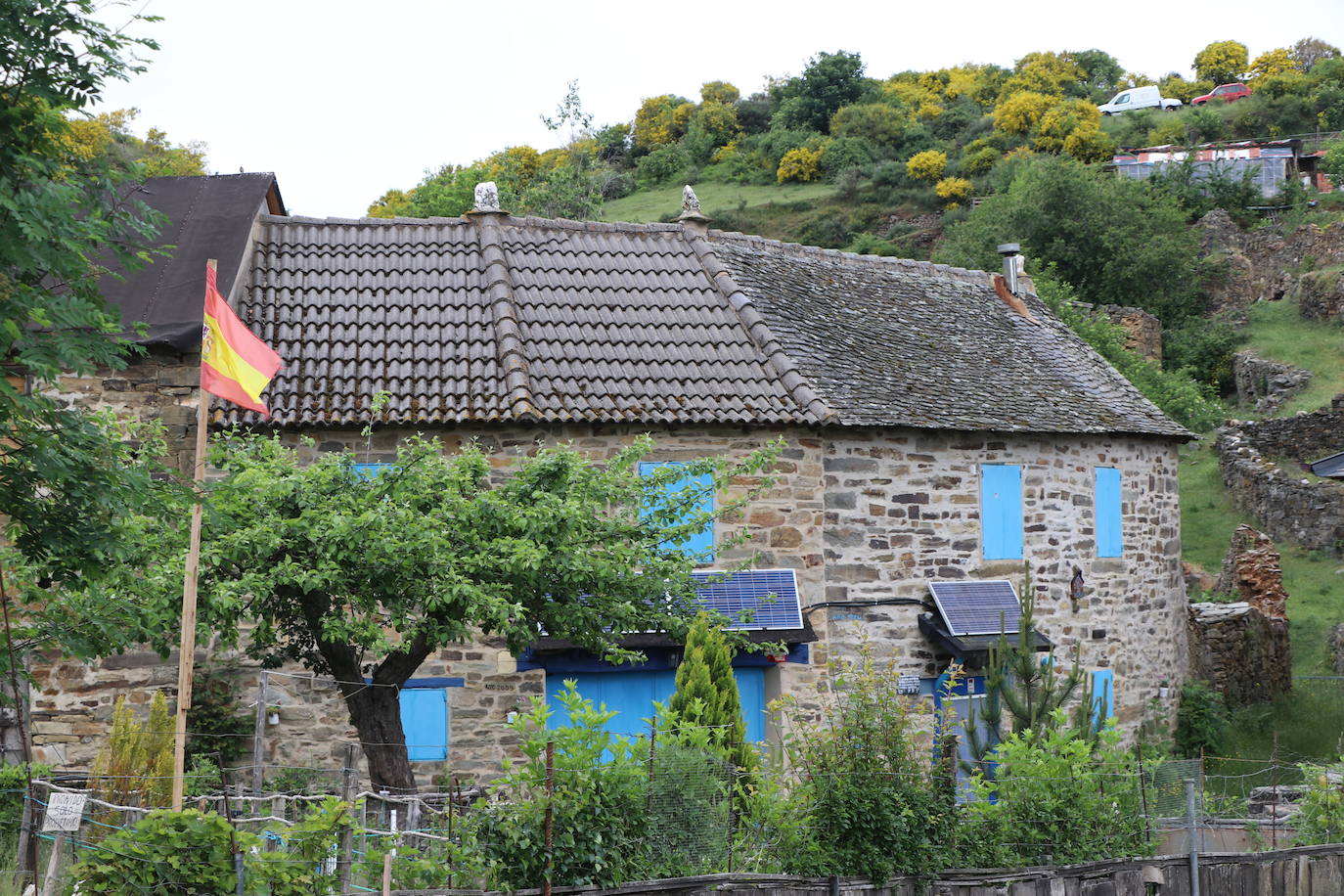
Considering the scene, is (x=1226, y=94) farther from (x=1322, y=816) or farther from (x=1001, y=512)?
(x=1322, y=816)

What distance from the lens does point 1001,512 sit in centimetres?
1571

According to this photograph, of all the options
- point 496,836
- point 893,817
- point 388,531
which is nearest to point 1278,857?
point 893,817

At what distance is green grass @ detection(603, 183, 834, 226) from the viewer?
2136 inches

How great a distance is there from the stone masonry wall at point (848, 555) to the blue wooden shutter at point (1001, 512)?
5.4 inches

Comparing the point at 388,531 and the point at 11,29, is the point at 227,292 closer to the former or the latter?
the point at 388,531

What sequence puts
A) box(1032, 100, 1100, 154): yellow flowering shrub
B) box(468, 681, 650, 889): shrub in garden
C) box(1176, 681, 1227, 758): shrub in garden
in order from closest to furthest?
box(468, 681, 650, 889): shrub in garden, box(1176, 681, 1227, 758): shrub in garden, box(1032, 100, 1100, 154): yellow flowering shrub

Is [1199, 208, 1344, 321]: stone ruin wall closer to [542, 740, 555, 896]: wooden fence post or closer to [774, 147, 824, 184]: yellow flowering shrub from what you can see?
[774, 147, 824, 184]: yellow flowering shrub

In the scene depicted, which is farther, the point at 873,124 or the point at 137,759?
the point at 873,124

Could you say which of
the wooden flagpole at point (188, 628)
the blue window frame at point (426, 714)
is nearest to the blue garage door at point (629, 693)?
the blue window frame at point (426, 714)

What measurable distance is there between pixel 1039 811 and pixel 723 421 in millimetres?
6087

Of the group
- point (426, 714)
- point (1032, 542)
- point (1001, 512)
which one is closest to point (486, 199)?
point (426, 714)

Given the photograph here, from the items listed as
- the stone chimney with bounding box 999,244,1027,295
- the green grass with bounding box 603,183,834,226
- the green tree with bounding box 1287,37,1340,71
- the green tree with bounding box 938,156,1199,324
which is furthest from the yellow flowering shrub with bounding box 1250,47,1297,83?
the stone chimney with bounding box 999,244,1027,295

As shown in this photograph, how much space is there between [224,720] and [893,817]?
737 centimetres

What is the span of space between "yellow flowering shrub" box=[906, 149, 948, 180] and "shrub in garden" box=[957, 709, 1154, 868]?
166 ft
